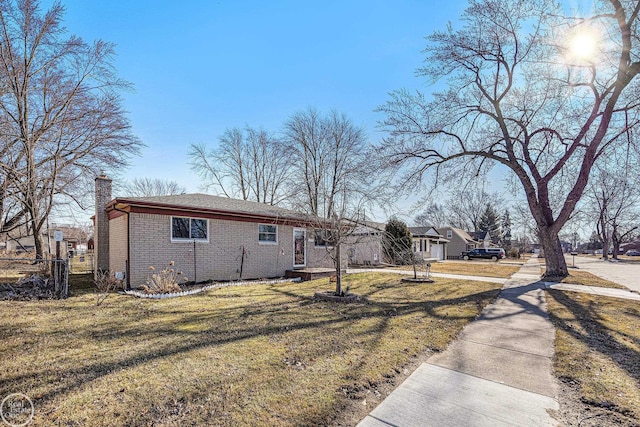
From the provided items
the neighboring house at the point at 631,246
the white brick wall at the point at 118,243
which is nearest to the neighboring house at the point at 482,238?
the neighboring house at the point at 631,246

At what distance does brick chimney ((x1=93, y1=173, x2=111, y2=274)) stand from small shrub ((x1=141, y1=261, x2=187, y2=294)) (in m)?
3.89

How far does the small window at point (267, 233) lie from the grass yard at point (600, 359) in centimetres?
1005

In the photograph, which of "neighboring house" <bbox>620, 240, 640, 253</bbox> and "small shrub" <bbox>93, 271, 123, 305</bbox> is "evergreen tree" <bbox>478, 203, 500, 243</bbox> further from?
"small shrub" <bbox>93, 271, 123, 305</bbox>

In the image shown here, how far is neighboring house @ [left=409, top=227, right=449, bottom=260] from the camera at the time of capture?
1225 inches

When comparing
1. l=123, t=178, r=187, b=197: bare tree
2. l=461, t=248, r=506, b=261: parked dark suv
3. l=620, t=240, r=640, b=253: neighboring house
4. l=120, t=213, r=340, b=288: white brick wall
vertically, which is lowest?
l=620, t=240, r=640, b=253: neighboring house

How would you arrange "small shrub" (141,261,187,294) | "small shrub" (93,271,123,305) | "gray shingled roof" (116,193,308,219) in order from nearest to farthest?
"small shrub" (141,261,187,294) < "small shrub" (93,271,123,305) < "gray shingled roof" (116,193,308,219)

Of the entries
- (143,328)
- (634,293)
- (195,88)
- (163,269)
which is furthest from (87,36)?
(634,293)

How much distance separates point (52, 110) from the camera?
13.1 metres

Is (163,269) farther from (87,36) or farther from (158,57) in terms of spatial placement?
(87,36)

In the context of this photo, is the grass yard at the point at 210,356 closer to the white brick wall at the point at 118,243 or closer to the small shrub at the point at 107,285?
the small shrub at the point at 107,285

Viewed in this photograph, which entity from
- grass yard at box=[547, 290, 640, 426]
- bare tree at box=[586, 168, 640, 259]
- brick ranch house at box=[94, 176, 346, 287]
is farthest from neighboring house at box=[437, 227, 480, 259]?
grass yard at box=[547, 290, 640, 426]

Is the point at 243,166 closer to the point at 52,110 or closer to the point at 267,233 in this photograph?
the point at 52,110

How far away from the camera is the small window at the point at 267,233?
44.3 ft

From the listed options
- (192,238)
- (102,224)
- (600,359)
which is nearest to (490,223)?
(192,238)
